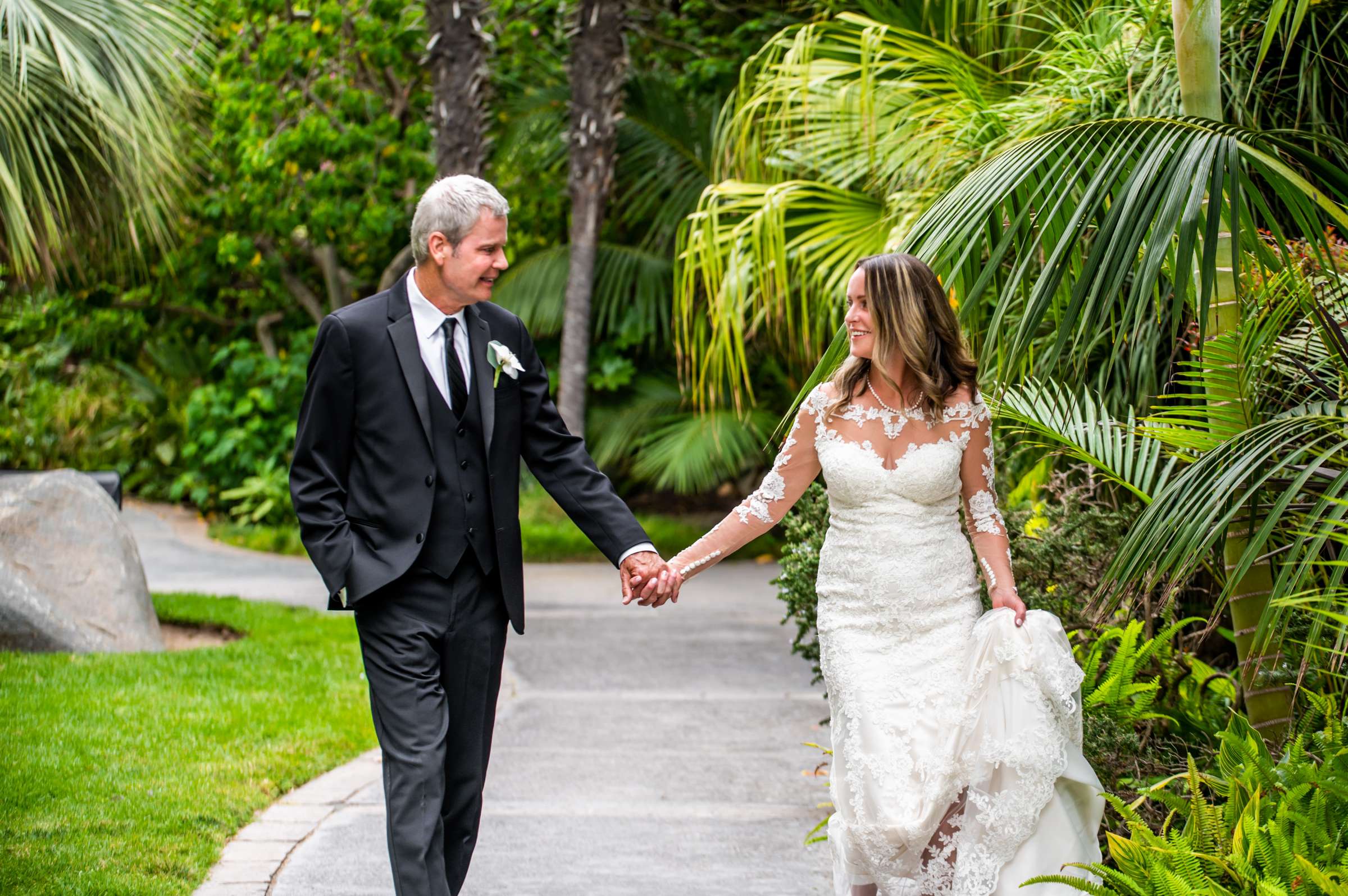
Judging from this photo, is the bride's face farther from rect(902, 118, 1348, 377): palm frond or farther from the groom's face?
the groom's face

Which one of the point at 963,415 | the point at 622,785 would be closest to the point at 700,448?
the point at 622,785

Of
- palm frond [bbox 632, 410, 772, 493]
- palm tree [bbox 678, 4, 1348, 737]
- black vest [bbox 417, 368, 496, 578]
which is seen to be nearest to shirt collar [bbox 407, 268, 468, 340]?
black vest [bbox 417, 368, 496, 578]

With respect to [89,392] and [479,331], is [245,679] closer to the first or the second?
[479,331]

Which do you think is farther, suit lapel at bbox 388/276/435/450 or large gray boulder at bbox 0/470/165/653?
large gray boulder at bbox 0/470/165/653

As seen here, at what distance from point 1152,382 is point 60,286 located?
14.0m

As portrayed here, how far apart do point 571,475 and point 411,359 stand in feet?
2.07

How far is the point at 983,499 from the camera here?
3.90 metres

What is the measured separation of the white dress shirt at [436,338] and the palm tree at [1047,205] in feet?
3.71

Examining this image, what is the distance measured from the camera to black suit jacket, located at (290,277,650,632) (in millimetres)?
3605

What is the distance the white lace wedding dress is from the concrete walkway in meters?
1.00

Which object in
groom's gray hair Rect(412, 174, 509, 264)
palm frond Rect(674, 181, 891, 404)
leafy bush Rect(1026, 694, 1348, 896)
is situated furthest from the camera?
palm frond Rect(674, 181, 891, 404)

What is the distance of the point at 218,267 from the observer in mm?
16203

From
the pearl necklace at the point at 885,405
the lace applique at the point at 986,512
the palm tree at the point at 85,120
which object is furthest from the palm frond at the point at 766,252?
the palm tree at the point at 85,120

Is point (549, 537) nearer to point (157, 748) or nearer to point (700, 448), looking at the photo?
point (700, 448)
